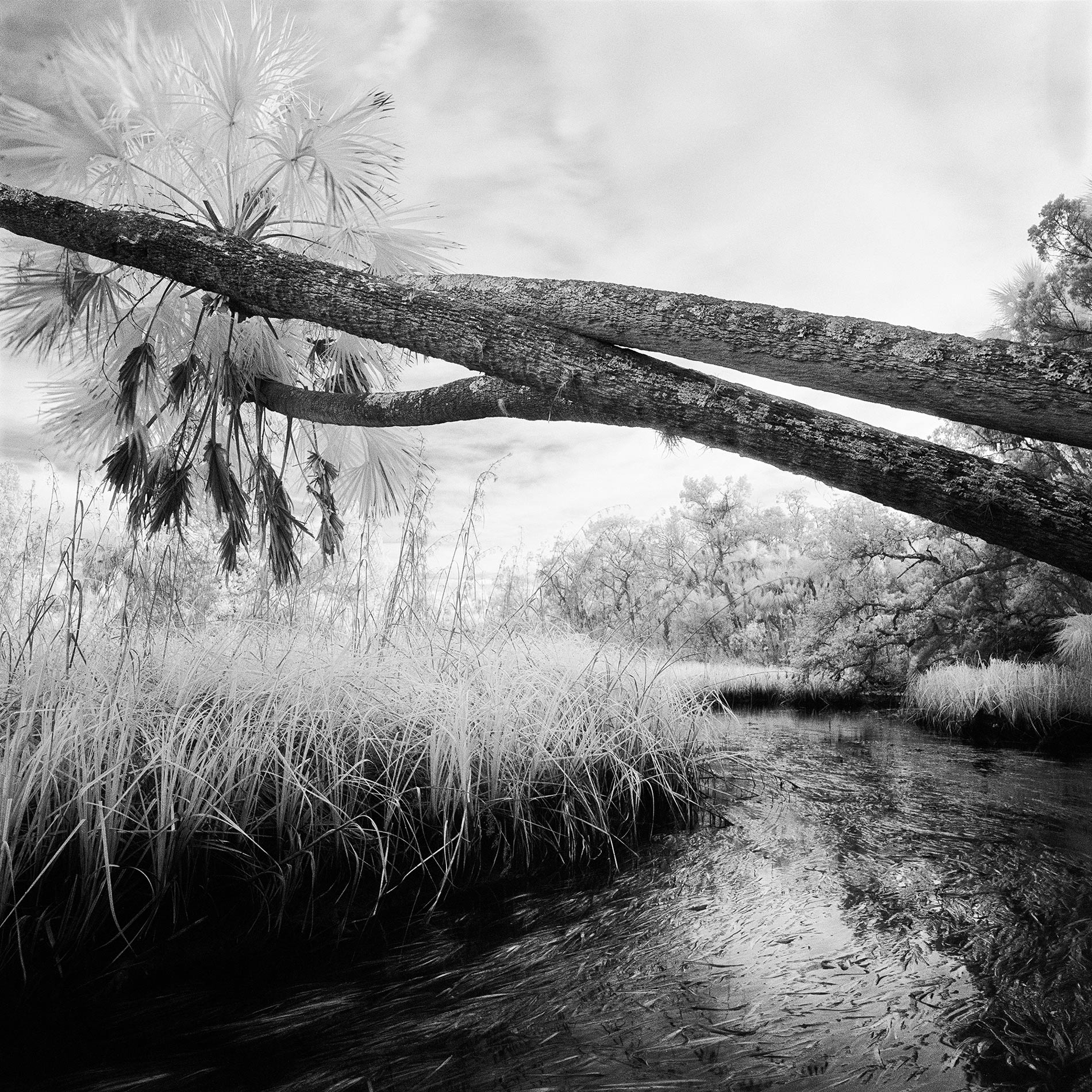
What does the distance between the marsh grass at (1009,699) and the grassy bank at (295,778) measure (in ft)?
16.3

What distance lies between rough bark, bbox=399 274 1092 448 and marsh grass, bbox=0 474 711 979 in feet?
4.44

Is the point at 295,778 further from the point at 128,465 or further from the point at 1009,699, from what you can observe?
the point at 1009,699

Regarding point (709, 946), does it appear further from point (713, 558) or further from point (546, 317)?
point (713, 558)

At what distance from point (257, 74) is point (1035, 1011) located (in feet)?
19.4

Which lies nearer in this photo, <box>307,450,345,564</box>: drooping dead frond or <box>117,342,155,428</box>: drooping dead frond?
<box>117,342,155,428</box>: drooping dead frond

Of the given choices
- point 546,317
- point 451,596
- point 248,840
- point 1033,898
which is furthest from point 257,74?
point 1033,898

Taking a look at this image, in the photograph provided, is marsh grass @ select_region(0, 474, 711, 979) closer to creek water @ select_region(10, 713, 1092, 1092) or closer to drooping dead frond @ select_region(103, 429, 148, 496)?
creek water @ select_region(10, 713, 1092, 1092)

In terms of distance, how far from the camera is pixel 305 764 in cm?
233

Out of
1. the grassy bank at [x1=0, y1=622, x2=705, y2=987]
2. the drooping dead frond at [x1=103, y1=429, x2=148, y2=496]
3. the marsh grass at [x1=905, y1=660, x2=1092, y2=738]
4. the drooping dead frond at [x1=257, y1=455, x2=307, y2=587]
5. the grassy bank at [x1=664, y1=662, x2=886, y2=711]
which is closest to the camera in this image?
the grassy bank at [x1=0, y1=622, x2=705, y2=987]

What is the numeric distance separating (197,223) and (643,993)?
452cm

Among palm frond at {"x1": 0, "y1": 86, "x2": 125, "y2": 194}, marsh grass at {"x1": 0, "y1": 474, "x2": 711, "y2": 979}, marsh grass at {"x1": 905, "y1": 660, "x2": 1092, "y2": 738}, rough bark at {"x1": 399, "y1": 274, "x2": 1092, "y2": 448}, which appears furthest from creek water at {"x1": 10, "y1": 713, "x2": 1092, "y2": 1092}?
palm frond at {"x1": 0, "y1": 86, "x2": 125, "y2": 194}

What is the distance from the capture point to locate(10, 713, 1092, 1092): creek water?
4.43 ft

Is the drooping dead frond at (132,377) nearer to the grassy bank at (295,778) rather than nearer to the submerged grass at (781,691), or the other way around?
the grassy bank at (295,778)

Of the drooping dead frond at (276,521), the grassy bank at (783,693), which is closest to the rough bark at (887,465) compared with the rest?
the drooping dead frond at (276,521)
